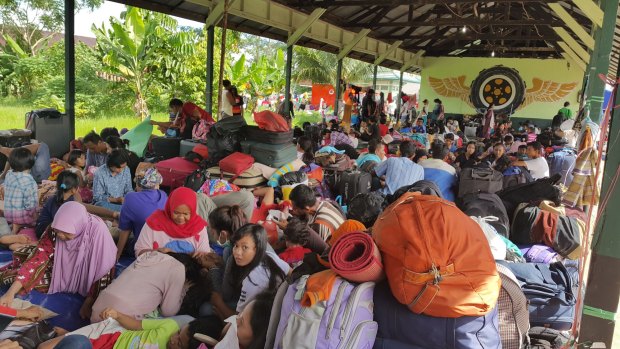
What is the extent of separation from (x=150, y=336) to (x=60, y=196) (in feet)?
5.48

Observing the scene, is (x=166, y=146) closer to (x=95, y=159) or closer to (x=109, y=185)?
(x=95, y=159)

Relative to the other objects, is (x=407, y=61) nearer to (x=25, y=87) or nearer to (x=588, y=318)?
(x=25, y=87)

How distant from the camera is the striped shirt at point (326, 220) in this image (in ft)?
10.6

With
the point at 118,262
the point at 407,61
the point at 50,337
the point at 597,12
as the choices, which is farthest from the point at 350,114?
the point at 50,337

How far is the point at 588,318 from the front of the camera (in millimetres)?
1905

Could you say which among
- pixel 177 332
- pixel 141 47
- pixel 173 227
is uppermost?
pixel 141 47

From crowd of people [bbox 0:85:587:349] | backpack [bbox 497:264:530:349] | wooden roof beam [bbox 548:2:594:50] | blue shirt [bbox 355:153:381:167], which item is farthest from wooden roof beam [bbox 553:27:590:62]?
backpack [bbox 497:264:530:349]

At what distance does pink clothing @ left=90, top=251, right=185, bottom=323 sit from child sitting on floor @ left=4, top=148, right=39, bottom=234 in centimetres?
163

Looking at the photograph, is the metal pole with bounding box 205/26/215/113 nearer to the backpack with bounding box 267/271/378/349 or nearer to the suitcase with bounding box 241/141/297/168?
the suitcase with bounding box 241/141/297/168

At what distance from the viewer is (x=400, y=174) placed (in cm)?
476

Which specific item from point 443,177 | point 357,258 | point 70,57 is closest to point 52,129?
point 70,57

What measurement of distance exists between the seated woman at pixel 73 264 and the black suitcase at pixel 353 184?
8.08 ft

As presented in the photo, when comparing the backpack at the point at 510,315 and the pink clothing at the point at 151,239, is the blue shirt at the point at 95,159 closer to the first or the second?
the pink clothing at the point at 151,239

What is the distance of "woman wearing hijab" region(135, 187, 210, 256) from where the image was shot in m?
3.12
